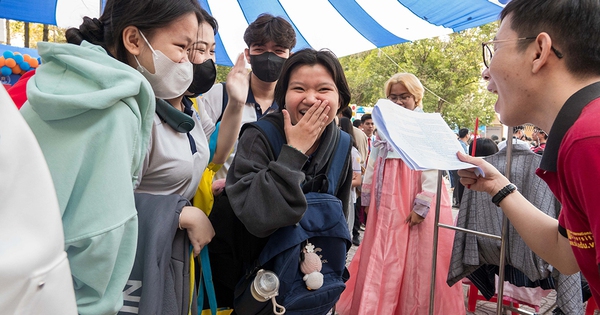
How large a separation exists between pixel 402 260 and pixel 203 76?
2.22 meters

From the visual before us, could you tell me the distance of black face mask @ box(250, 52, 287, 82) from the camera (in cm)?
263

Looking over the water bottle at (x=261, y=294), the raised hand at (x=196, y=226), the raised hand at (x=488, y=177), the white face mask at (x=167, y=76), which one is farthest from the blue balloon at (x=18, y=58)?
the raised hand at (x=488, y=177)

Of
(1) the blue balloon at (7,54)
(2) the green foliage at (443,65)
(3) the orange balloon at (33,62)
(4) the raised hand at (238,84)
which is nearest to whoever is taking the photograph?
(4) the raised hand at (238,84)

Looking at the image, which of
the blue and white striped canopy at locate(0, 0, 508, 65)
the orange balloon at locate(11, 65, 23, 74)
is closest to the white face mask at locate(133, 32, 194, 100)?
the blue and white striped canopy at locate(0, 0, 508, 65)

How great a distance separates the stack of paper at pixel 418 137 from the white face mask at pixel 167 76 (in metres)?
0.82

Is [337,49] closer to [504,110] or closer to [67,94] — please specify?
[504,110]

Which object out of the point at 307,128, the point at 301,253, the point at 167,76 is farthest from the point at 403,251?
the point at 167,76

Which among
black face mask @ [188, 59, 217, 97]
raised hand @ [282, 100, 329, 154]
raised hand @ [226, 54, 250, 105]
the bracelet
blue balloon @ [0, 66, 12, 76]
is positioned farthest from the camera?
blue balloon @ [0, 66, 12, 76]

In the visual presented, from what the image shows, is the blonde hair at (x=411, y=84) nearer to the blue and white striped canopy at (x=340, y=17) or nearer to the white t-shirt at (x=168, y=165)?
the blue and white striped canopy at (x=340, y=17)

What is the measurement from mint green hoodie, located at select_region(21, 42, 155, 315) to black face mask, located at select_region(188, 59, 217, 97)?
77 cm

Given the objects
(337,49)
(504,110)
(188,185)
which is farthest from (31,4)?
(504,110)

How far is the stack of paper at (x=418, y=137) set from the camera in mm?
1612

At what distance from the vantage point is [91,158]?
0.94 m

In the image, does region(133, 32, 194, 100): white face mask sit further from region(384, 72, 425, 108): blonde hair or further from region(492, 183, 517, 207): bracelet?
region(384, 72, 425, 108): blonde hair
